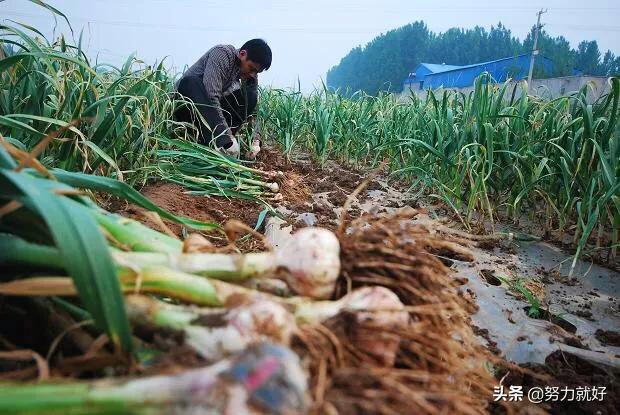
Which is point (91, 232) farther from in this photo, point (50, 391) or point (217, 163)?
point (217, 163)

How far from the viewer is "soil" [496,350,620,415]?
1.02 m

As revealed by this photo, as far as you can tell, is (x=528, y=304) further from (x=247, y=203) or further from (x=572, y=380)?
(x=247, y=203)

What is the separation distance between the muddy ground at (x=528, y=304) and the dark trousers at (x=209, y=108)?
0.94 m

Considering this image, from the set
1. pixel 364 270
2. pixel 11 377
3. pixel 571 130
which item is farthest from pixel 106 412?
pixel 571 130

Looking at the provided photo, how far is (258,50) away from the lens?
12.0 feet

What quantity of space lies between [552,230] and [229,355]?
2331mm

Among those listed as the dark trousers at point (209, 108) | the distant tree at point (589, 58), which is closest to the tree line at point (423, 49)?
the distant tree at point (589, 58)

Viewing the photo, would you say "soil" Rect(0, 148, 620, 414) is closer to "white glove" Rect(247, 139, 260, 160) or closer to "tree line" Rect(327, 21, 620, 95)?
"white glove" Rect(247, 139, 260, 160)

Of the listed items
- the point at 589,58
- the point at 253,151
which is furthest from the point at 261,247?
the point at 589,58

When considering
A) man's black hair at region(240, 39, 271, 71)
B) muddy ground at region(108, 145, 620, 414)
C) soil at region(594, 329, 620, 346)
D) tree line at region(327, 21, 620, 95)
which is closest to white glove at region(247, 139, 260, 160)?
man's black hair at region(240, 39, 271, 71)

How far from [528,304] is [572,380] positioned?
1.53 feet

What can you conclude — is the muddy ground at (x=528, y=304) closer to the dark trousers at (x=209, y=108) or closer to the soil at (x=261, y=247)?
the soil at (x=261, y=247)

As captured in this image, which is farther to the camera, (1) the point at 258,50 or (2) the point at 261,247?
(1) the point at 258,50

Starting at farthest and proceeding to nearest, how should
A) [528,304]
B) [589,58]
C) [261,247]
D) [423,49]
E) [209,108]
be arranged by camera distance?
[423,49] → [589,58] → [209,108] → [261,247] → [528,304]
